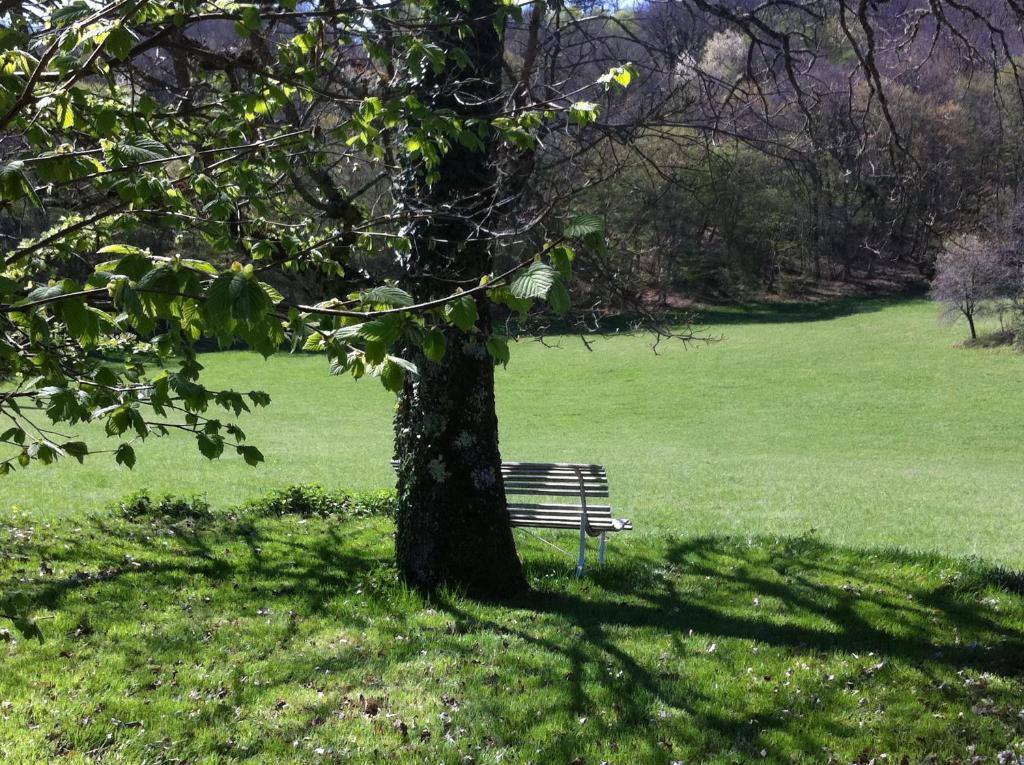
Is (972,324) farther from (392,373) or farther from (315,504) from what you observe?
(392,373)

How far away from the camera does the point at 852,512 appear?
14.2 metres

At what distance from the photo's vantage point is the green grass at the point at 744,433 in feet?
45.0

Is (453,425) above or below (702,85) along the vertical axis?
below

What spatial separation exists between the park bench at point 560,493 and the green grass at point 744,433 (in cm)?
237

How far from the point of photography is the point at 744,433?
27406 mm

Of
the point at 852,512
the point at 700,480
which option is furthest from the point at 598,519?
the point at 700,480

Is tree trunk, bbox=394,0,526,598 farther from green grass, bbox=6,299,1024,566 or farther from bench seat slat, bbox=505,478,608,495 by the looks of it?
green grass, bbox=6,299,1024,566

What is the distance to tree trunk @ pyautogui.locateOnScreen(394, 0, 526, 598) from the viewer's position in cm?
600

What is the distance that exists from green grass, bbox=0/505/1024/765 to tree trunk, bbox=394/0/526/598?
1.03ft

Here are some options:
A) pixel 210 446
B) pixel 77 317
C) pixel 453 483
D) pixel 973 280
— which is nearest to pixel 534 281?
pixel 77 317

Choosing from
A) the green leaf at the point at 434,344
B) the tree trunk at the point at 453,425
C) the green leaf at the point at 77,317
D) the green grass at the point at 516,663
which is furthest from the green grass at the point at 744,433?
the green leaf at the point at 77,317

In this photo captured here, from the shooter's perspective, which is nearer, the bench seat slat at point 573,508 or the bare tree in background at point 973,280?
the bench seat slat at point 573,508

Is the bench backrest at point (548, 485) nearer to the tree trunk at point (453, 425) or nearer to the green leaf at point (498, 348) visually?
the tree trunk at point (453, 425)

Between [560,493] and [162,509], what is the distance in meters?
4.39
